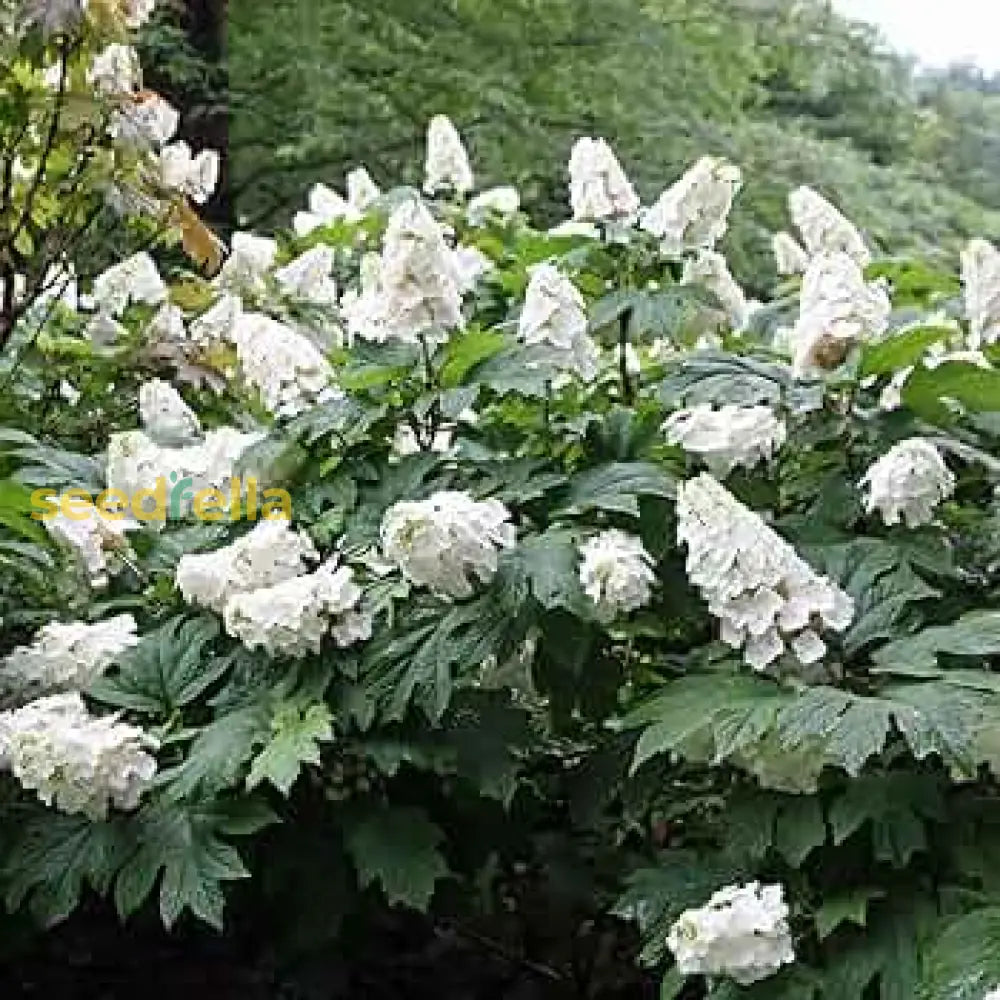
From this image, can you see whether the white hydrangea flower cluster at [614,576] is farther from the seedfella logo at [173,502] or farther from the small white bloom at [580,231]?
the small white bloom at [580,231]

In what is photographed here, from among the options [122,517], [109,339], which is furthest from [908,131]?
[122,517]

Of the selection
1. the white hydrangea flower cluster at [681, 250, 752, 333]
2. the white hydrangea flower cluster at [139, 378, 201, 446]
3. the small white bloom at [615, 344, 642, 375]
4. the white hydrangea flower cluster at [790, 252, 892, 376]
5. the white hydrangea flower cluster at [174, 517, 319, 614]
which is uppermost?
the white hydrangea flower cluster at [790, 252, 892, 376]

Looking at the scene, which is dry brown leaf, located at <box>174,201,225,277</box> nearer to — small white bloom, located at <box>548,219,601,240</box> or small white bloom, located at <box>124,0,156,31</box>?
small white bloom, located at <box>124,0,156,31</box>

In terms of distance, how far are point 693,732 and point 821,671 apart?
23 centimetres

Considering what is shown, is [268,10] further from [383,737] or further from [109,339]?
[383,737]

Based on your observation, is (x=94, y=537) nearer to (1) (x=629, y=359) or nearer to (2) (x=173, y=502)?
(2) (x=173, y=502)

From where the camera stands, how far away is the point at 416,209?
101 inches

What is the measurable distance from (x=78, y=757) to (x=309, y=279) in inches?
69.0

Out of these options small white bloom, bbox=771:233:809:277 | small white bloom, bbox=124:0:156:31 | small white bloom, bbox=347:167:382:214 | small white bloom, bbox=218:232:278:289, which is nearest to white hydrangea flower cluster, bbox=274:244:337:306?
small white bloom, bbox=218:232:278:289

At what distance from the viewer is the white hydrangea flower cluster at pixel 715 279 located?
3155 mm

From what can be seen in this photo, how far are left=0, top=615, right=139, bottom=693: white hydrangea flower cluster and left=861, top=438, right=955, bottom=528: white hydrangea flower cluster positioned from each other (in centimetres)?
120

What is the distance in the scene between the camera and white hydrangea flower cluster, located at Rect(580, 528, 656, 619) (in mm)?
2273

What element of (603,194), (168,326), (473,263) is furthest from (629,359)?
(168,326)

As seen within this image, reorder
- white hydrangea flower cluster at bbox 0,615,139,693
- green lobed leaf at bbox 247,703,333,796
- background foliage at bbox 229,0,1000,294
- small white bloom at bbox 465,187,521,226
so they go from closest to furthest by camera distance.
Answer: green lobed leaf at bbox 247,703,333,796, white hydrangea flower cluster at bbox 0,615,139,693, small white bloom at bbox 465,187,521,226, background foliage at bbox 229,0,1000,294
